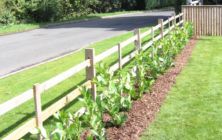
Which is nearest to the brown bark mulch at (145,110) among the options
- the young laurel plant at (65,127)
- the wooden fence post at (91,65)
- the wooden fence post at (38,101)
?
the wooden fence post at (91,65)

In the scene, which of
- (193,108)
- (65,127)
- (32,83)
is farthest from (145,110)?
(32,83)

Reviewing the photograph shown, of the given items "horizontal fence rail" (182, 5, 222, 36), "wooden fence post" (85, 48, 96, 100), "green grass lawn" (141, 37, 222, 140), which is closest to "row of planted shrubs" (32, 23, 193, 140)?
"wooden fence post" (85, 48, 96, 100)

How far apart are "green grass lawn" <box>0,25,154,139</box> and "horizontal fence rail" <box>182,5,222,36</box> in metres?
3.77

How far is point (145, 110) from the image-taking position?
8.12m

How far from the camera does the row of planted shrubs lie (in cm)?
548

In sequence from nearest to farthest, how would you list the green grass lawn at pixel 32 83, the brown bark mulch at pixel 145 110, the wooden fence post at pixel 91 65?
the brown bark mulch at pixel 145 110 < the wooden fence post at pixel 91 65 < the green grass lawn at pixel 32 83

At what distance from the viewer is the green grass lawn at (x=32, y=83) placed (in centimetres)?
802

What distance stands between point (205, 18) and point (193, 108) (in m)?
11.0

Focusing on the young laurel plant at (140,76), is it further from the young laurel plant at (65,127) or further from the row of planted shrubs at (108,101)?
the young laurel plant at (65,127)

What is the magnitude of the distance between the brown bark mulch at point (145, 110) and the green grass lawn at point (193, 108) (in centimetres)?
12

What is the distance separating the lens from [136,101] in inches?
340

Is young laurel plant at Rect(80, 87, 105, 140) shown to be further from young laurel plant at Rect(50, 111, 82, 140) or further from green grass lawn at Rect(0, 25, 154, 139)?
green grass lawn at Rect(0, 25, 154, 139)

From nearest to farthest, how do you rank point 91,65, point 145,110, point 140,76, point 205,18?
point 91,65, point 145,110, point 140,76, point 205,18

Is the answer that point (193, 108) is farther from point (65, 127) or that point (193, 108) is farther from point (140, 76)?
point (65, 127)
